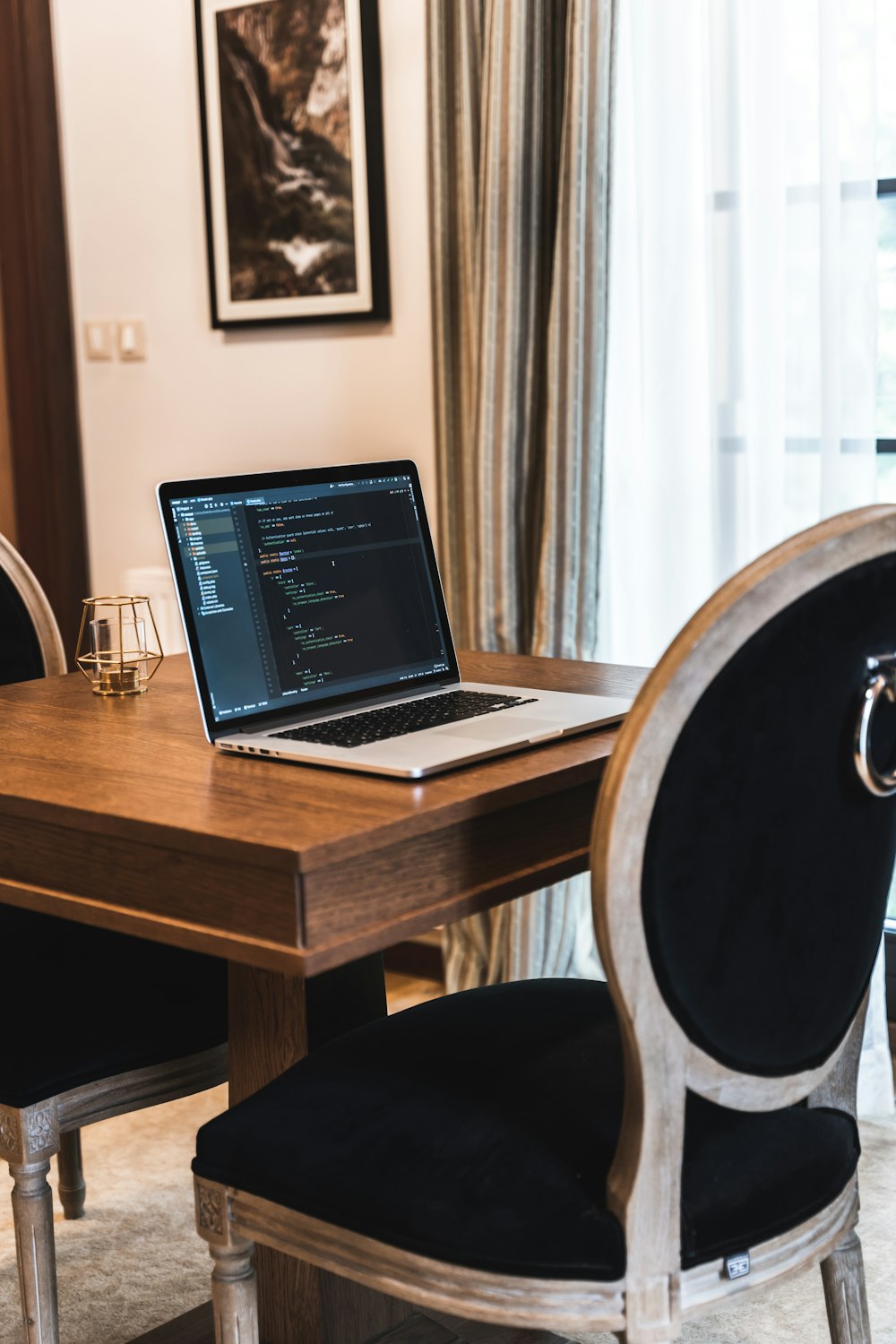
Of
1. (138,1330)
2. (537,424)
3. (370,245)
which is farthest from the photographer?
(370,245)

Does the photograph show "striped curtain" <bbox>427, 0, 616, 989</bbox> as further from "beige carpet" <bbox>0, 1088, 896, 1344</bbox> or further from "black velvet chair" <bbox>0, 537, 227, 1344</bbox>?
"black velvet chair" <bbox>0, 537, 227, 1344</bbox>

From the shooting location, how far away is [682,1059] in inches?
45.9

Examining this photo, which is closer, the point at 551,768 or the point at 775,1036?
the point at 775,1036

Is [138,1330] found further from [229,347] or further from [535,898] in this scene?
[229,347]

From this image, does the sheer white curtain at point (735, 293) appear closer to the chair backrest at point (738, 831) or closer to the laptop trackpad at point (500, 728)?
the laptop trackpad at point (500, 728)

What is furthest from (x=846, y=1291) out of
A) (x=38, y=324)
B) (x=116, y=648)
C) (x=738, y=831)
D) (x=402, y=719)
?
(x=38, y=324)

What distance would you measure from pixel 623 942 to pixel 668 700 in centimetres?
19

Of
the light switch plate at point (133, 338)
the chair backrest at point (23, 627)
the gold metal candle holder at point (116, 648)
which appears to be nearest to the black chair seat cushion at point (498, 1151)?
the gold metal candle holder at point (116, 648)

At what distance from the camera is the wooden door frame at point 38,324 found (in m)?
3.57

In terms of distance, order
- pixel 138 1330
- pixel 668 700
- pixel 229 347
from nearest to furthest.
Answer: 1. pixel 668 700
2. pixel 138 1330
3. pixel 229 347

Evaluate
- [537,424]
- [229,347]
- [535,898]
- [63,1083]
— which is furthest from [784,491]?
[63,1083]

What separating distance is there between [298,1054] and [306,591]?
50cm

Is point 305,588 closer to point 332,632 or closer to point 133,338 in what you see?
point 332,632

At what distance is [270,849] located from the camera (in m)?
1.15
